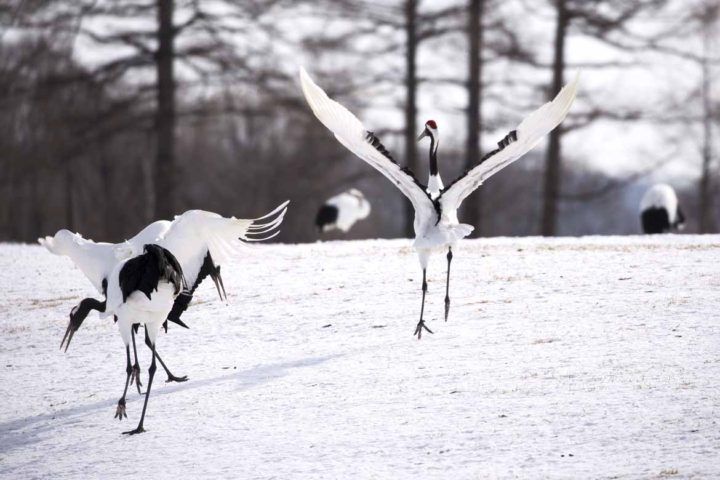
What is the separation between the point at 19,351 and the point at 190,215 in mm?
3022

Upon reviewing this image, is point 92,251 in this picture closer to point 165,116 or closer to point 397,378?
point 397,378

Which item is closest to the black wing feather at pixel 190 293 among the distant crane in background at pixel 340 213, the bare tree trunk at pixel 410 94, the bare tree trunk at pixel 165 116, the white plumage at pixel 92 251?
the white plumage at pixel 92 251

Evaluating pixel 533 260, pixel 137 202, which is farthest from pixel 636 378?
pixel 137 202

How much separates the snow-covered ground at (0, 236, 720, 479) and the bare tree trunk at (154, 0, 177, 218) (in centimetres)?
969

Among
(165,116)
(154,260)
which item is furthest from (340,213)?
(154,260)

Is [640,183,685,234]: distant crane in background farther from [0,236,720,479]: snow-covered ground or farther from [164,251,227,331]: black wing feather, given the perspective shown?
[164,251,227,331]: black wing feather

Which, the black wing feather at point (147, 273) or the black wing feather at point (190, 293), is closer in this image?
the black wing feather at point (147, 273)

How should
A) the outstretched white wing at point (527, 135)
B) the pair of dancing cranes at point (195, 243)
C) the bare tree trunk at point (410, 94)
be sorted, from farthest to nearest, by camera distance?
the bare tree trunk at point (410, 94) < the outstretched white wing at point (527, 135) < the pair of dancing cranes at point (195, 243)

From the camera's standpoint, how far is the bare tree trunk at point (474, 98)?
24.2 m

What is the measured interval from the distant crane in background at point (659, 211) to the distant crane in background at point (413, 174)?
47.8ft

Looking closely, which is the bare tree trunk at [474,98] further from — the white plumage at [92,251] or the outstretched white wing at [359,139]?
the white plumage at [92,251]

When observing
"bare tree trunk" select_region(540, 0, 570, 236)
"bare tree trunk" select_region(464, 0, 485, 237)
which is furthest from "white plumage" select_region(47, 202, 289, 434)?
"bare tree trunk" select_region(540, 0, 570, 236)

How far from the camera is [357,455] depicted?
7.60 metres

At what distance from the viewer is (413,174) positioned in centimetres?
1059
